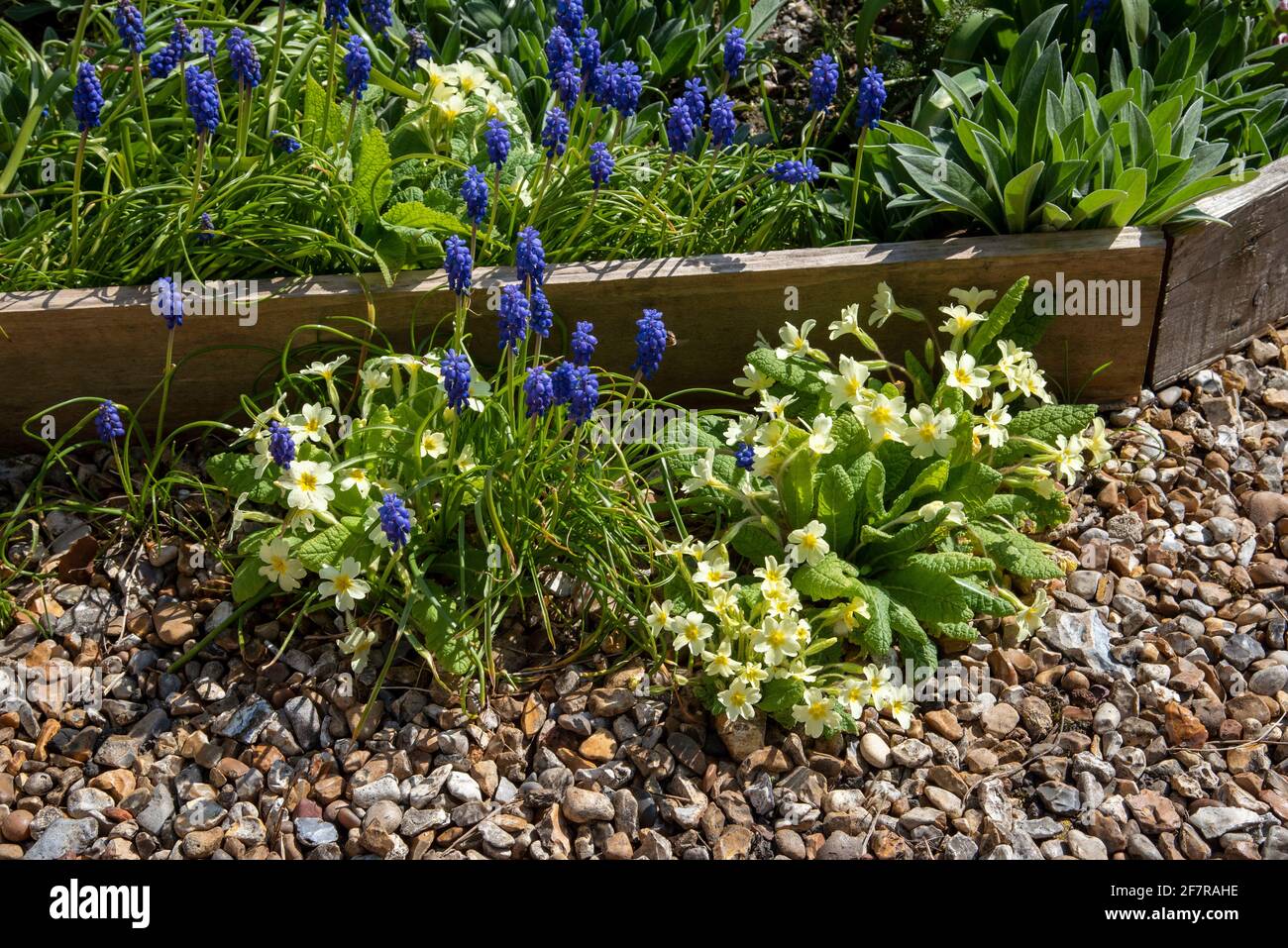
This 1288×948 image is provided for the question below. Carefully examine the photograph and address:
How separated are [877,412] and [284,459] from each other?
1.08 meters

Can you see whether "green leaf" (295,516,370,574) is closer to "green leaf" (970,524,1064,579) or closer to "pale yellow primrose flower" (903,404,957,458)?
"pale yellow primrose flower" (903,404,957,458)

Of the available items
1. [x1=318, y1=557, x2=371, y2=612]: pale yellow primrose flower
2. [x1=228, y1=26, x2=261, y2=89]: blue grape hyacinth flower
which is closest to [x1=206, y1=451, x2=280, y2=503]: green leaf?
[x1=318, y1=557, x2=371, y2=612]: pale yellow primrose flower

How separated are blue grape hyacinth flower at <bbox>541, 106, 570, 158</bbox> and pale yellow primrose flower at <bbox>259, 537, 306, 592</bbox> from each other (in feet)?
2.97

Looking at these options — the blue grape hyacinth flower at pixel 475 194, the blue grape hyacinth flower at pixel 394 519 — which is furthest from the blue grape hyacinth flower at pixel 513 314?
the blue grape hyacinth flower at pixel 394 519

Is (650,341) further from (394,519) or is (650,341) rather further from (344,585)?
(344,585)

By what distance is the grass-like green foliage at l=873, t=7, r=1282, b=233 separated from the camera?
2672 millimetres

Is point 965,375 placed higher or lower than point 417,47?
lower

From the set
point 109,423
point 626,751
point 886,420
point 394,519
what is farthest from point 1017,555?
point 109,423

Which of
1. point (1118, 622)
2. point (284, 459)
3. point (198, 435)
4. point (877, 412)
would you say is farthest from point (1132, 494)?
point (198, 435)

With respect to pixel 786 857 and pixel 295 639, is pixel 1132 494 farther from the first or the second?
pixel 295 639

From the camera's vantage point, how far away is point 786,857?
212 centimetres

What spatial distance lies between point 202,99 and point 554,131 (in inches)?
25.9

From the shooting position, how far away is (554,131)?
96.3 inches

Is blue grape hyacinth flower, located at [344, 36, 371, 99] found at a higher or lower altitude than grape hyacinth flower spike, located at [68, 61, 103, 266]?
higher
